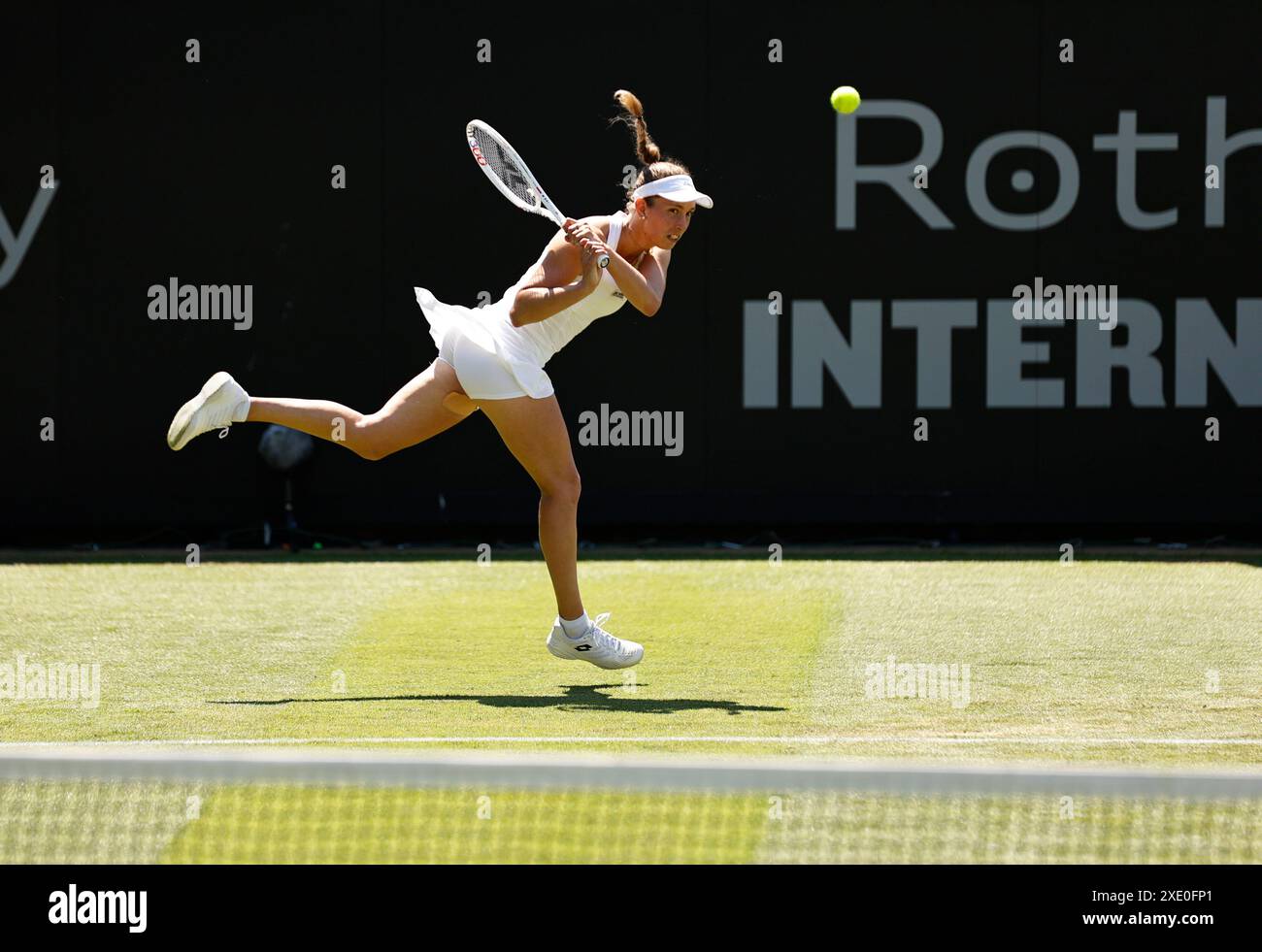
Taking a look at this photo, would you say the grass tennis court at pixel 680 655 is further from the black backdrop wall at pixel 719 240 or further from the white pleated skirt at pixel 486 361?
the white pleated skirt at pixel 486 361

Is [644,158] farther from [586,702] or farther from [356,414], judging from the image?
[586,702]

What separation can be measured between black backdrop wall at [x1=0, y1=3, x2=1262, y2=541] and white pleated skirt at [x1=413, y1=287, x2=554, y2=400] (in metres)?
4.72

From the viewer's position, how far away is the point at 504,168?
6.52m

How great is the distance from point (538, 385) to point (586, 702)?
42.6 inches

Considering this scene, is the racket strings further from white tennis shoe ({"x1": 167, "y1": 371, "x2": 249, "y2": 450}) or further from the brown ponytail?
white tennis shoe ({"x1": 167, "y1": 371, "x2": 249, "y2": 450})

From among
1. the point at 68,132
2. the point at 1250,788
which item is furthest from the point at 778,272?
the point at 1250,788

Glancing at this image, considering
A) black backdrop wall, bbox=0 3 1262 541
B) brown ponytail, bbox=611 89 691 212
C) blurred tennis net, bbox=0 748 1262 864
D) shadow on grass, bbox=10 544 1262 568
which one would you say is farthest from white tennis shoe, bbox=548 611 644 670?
black backdrop wall, bbox=0 3 1262 541

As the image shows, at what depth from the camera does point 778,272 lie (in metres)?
10.7

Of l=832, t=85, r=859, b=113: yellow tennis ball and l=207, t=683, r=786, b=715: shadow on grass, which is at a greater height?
l=832, t=85, r=859, b=113: yellow tennis ball

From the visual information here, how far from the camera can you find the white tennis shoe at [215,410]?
6.02 m

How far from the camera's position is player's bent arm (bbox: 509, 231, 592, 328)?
5.80 m

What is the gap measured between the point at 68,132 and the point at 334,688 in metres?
5.99

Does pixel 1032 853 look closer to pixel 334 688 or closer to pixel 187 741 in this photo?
pixel 187 741

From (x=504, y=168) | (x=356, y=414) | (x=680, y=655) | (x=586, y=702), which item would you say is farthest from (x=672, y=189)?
(x=680, y=655)
